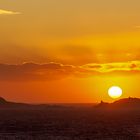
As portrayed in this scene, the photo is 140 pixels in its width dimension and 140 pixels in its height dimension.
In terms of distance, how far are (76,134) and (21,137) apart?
31.2ft

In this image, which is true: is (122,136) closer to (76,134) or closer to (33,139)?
(76,134)

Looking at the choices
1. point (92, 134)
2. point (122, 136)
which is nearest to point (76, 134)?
point (92, 134)

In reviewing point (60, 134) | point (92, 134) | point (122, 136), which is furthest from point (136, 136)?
point (60, 134)

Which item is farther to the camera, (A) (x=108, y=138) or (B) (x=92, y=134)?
(B) (x=92, y=134)

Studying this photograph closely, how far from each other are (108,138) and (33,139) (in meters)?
10.9

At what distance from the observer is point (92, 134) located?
7981 centimetres

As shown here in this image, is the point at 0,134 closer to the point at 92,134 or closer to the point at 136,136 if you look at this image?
the point at 92,134

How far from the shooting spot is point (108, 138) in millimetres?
72875

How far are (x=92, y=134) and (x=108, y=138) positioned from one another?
7231 mm

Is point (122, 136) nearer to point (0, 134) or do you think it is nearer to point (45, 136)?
point (45, 136)

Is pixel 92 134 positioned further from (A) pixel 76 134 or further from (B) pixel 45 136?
(B) pixel 45 136

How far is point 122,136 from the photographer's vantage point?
76.1 metres

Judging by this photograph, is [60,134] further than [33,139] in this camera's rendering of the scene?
Yes

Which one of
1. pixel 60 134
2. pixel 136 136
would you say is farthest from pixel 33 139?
pixel 136 136
